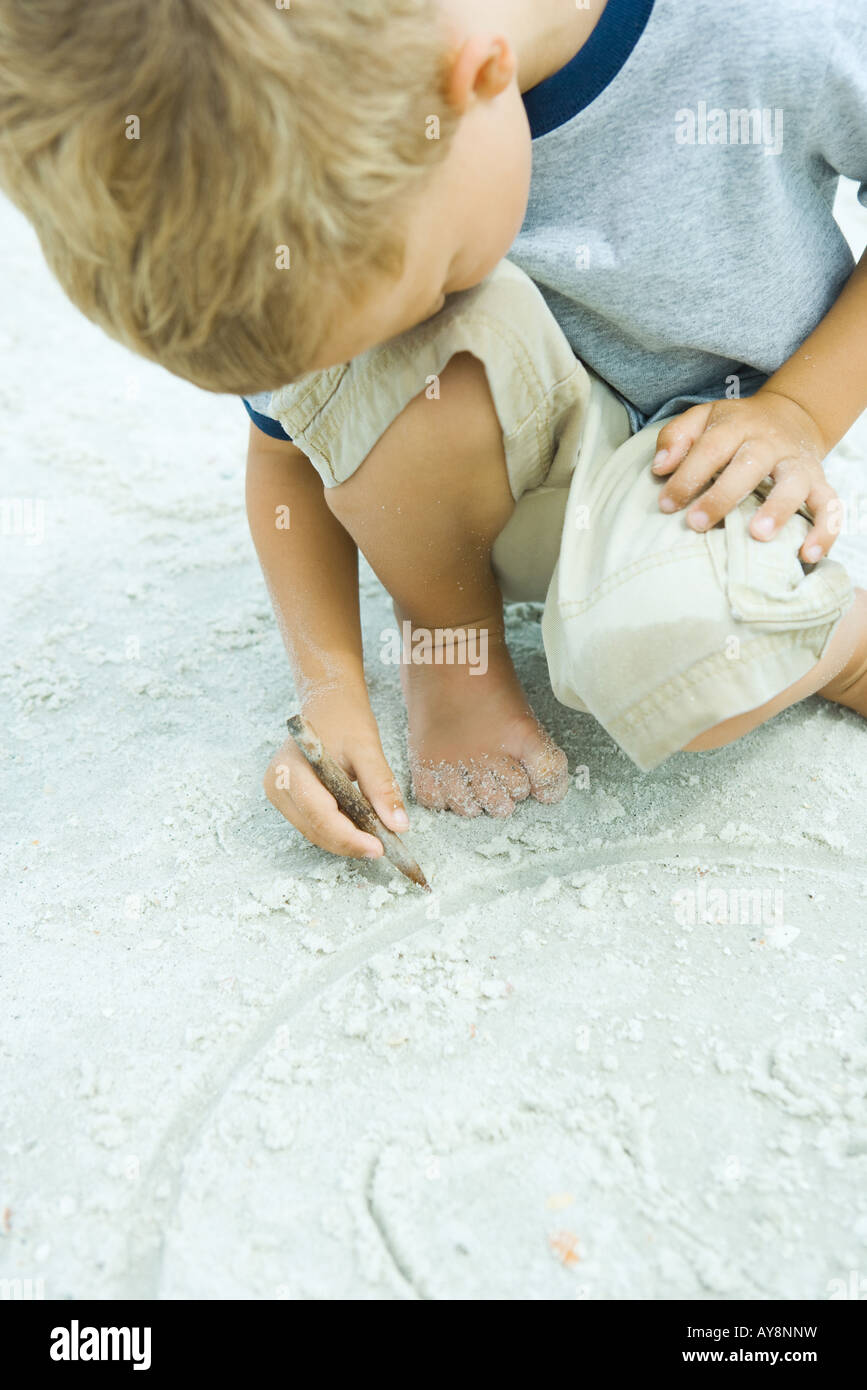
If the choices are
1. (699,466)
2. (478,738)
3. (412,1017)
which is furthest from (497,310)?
(412,1017)

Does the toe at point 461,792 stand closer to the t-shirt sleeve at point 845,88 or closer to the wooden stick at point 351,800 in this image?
the wooden stick at point 351,800

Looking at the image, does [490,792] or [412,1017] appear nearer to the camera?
[412,1017]

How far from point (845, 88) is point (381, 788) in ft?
2.75

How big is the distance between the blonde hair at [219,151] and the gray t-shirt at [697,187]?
334 millimetres

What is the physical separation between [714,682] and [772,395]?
35cm

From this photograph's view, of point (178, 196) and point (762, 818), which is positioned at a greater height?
point (178, 196)

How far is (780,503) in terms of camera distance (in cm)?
111

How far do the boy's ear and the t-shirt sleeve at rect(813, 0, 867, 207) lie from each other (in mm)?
383

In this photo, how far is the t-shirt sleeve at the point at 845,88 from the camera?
107cm

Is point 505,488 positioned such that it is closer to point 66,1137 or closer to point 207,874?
point 207,874

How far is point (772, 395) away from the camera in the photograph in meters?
1.22

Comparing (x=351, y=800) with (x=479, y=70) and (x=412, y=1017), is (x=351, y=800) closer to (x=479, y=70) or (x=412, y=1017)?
(x=412, y=1017)

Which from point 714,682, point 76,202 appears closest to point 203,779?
point 714,682

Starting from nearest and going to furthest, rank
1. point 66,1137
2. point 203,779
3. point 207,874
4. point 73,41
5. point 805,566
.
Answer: point 73,41 → point 66,1137 → point 805,566 → point 207,874 → point 203,779
